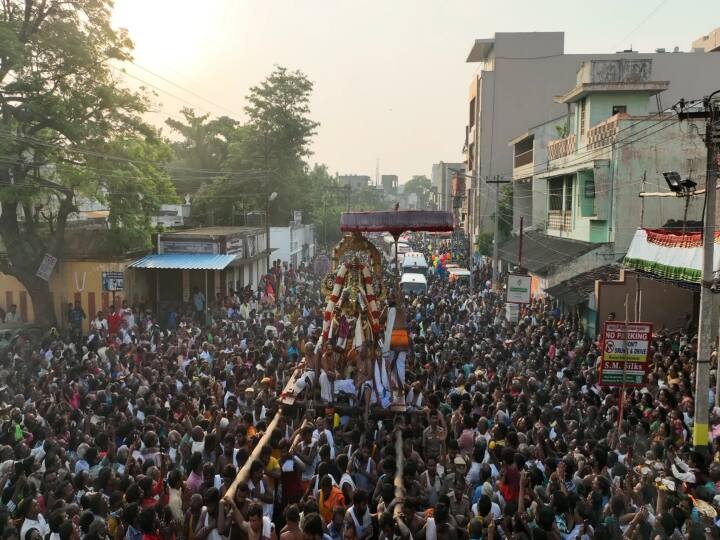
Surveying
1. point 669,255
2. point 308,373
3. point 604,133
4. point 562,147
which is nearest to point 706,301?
point 669,255

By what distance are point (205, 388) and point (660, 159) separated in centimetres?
1576

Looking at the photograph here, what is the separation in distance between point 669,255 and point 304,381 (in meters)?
8.42

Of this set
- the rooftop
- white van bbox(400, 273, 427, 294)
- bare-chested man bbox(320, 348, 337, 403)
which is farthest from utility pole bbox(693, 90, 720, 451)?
the rooftop

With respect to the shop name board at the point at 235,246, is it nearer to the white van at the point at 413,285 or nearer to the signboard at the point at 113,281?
the signboard at the point at 113,281

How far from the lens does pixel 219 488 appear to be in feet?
23.6

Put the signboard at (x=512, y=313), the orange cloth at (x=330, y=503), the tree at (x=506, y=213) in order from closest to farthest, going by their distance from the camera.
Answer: the orange cloth at (x=330, y=503) → the signboard at (x=512, y=313) → the tree at (x=506, y=213)

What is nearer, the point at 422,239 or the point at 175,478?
the point at 175,478

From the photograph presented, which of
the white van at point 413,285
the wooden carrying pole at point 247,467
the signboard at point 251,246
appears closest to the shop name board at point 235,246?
the signboard at point 251,246

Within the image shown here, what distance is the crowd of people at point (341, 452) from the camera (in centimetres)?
649

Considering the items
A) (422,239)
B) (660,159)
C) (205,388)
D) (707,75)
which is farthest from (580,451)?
(422,239)

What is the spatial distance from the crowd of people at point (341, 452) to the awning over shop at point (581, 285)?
14.3 ft

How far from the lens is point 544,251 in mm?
27609

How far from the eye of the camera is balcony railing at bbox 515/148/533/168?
34903 millimetres

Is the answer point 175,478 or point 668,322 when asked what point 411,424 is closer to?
point 175,478
